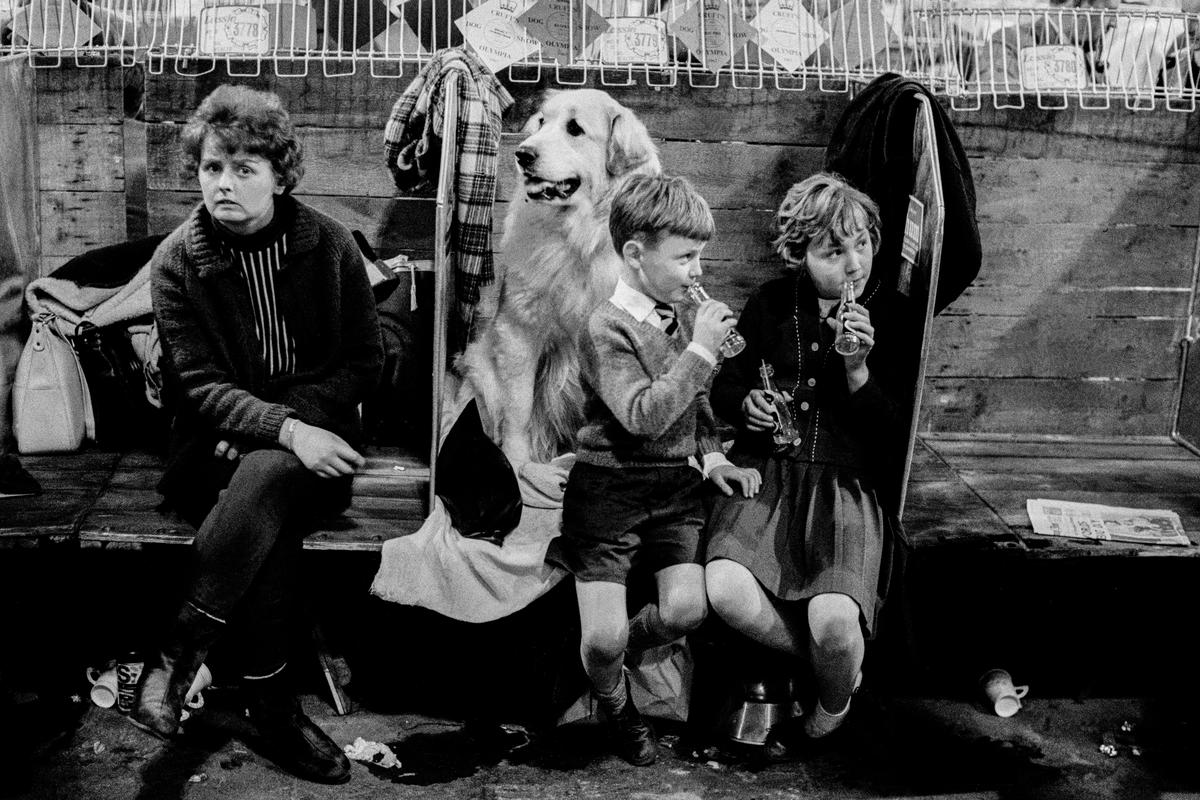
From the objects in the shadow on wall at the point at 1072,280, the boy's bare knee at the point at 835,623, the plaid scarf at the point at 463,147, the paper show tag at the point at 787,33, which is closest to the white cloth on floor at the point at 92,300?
the plaid scarf at the point at 463,147

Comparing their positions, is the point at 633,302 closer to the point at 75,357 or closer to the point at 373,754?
the point at 373,754

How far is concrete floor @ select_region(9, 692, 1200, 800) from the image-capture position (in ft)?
9.81

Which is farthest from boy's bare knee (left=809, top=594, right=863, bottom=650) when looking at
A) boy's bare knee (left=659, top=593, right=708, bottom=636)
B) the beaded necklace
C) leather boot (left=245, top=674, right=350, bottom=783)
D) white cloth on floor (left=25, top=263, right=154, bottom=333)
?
white cloth on floor (left=25, top=263, right=154, bottom=333)

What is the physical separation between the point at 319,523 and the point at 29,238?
54.2 inches

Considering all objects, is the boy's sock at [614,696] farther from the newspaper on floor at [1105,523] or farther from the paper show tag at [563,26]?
the paper show tag at [563,26]

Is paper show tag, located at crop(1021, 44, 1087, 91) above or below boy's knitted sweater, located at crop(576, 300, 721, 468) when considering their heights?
above

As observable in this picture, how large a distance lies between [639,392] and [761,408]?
386mm

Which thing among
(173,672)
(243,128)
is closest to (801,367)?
(243,128)

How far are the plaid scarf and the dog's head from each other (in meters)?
0.12

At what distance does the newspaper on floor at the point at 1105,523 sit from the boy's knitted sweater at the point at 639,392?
106 cm

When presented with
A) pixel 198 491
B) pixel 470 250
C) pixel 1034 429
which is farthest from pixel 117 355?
pixel 1034 429

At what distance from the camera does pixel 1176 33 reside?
12.7 feet

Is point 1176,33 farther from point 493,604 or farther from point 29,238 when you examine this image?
point 29,238

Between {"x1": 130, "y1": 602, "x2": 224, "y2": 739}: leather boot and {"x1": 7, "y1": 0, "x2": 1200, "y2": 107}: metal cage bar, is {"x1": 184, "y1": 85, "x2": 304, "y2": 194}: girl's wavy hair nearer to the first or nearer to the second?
{"x1": 7, "y1": 0, "x2": 1200, "y2": 107}: metal cage bar
